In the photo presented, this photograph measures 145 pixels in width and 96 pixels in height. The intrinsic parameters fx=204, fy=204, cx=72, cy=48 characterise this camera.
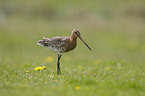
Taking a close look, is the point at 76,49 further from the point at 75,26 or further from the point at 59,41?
the point at 59,41

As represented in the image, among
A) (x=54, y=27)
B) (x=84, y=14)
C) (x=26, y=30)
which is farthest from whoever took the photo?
(x=84, y=14)

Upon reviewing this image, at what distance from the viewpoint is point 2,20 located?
26.3m

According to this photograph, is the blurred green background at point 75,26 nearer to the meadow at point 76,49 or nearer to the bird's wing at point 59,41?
the meadow at point 76,49

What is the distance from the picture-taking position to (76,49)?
1920 cm

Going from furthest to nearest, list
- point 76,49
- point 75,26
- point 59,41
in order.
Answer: point 75,26
point 76,49
point 59,41

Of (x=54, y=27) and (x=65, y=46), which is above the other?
(x=54, y=27)

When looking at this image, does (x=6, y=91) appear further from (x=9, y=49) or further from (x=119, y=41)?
(x=119, y=41)

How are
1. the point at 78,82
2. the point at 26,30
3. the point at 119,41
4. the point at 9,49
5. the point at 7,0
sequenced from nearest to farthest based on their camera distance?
the point at 78,82 < the point at 9,49 < the point at 119,41 < the point at 26,30 < the point at 7,0

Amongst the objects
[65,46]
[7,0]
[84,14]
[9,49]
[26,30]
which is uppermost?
[7,0]

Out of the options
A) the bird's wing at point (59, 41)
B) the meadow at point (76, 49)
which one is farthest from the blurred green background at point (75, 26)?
the bird's wing at point (59, 41)

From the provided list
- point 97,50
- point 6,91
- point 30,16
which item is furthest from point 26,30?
point 6,91

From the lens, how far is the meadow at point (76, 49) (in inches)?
219

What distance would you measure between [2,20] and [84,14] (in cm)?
1098

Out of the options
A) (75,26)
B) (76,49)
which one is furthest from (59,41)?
(75,26)
